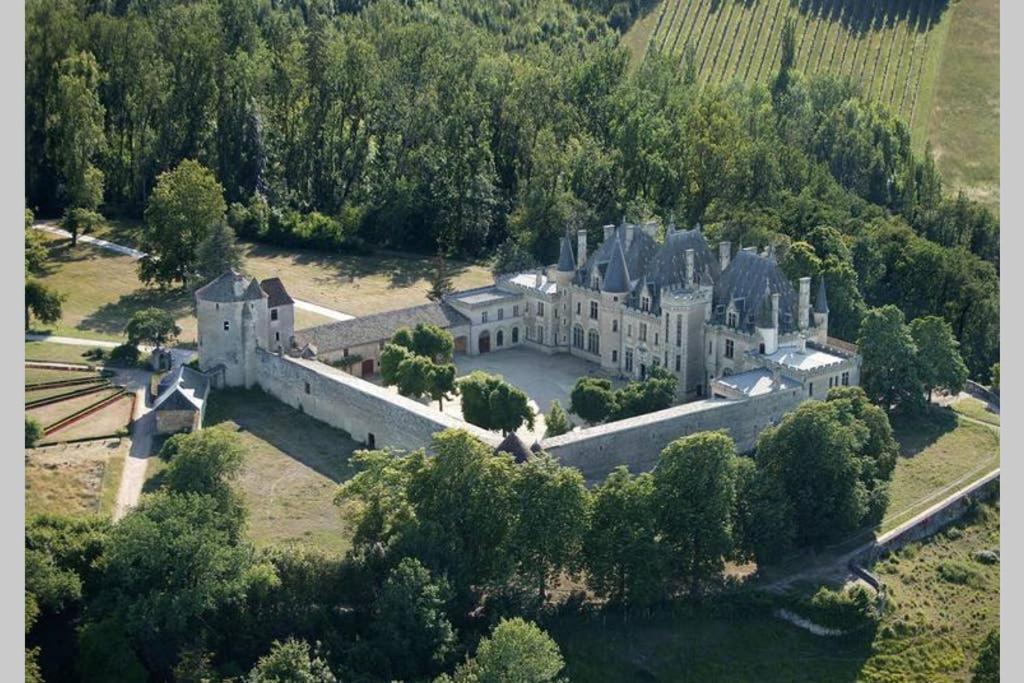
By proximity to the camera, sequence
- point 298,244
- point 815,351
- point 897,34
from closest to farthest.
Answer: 1. point 815,351
2. point 298,244
3. point 897,34

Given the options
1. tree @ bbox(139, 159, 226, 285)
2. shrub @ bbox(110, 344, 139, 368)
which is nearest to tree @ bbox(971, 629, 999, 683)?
shrub @ bbox(110, 344, 139, 368)

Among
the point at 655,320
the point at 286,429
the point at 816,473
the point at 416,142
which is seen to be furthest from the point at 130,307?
the point at 816,473

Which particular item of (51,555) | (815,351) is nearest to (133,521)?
(51,555)

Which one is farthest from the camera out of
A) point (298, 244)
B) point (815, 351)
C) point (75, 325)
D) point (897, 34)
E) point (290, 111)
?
point (897, 34)

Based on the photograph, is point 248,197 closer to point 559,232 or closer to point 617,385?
point 559,232

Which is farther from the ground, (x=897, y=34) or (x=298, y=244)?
(x=897, y=34)

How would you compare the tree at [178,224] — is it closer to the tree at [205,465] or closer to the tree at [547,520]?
the tree at [205,465]

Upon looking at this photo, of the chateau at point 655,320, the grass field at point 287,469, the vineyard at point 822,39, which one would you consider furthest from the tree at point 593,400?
the vineyard at point 822,39
